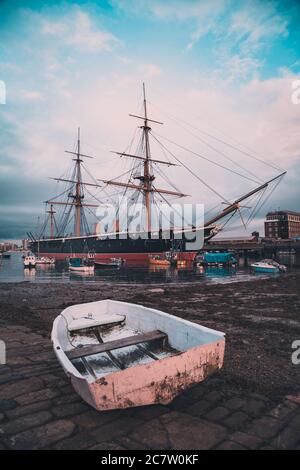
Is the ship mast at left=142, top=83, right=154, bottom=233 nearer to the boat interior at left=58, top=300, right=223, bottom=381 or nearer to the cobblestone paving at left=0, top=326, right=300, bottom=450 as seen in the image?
the boat interior at left=58, top=300, right=223, bottom=381

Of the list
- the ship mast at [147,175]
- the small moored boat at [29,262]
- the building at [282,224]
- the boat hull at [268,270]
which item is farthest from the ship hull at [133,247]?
the building at [282,224]

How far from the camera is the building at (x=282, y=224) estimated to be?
113275mm

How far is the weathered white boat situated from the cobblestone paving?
0.31 meters

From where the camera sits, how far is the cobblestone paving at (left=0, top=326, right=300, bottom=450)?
10.8ft

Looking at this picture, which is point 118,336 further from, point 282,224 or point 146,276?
point 282,224

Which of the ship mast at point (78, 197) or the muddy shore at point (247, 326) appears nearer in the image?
the muddy shore at point (247, 326)

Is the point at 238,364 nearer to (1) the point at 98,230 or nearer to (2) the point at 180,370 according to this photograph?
(2) the point at 180,370

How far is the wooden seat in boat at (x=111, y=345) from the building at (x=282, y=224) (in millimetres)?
118501

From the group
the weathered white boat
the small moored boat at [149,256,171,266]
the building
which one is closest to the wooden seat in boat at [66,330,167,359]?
the weathered white boat

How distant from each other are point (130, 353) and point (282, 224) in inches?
4773
